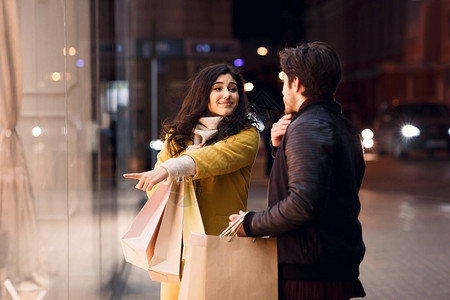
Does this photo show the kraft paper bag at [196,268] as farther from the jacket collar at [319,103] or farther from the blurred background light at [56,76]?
the blurred background light at [56,76]

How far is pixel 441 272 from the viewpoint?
605 centimetres

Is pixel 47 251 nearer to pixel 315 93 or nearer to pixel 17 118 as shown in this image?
pixel 17 118

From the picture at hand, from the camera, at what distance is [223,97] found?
9.17 feet

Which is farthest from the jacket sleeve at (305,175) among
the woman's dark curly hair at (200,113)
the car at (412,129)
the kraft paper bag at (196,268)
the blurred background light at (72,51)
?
the car at (412,129)

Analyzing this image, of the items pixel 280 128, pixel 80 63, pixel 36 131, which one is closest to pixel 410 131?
pixel 80 63

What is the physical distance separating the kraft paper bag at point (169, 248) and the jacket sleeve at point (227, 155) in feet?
0.42

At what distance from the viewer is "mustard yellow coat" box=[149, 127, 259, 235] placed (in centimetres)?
264

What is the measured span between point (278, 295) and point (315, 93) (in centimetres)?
73

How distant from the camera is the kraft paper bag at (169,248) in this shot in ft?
8.23

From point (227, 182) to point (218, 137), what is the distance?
0.22m

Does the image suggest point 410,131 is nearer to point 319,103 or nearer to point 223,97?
point 223,97

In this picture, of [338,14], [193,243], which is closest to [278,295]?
[193,243]

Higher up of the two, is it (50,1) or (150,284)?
(50,1)

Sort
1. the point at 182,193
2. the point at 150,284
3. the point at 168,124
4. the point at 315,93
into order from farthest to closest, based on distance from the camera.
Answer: the point at 150,284, the point at 168,124, the point at 182,193, the point at 315,93
